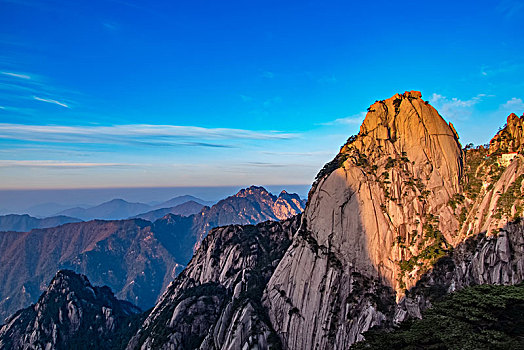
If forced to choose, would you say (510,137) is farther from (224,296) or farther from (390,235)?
(224,296)

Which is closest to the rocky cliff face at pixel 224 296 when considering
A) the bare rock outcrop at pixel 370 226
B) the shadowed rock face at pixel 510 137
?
the bare rock outcrop at pixel 370 226

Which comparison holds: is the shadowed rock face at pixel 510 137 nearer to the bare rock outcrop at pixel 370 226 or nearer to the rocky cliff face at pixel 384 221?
the rocky cliff face at pixel 384 221

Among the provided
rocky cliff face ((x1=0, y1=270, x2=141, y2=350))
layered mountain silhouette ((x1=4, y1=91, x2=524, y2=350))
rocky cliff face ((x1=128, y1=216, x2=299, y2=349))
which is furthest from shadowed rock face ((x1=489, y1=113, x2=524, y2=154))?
rocky cliff face ((x1=0, y1=270, x2=141, y2=350))

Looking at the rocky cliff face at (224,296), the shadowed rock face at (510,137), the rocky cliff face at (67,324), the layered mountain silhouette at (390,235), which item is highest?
the shadowed rock face at (510,137)

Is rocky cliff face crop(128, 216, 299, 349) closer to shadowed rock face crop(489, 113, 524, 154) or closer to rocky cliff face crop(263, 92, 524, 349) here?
rocky cliff face crop(263, 92, 524, 349)

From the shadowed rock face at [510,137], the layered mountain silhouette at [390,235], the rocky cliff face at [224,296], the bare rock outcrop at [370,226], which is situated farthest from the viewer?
the rocky cliff face at [224,296]

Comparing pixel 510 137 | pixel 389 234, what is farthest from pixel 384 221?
pixel 510 137

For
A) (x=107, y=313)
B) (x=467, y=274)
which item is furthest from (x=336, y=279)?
(x=107, y=313)
